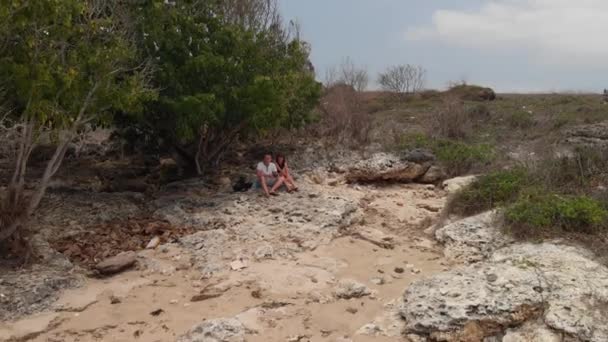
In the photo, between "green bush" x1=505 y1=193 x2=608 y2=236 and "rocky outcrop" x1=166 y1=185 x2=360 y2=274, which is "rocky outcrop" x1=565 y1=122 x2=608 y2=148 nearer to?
"green bush" x1=505 y1=193 x2=608 y2=236

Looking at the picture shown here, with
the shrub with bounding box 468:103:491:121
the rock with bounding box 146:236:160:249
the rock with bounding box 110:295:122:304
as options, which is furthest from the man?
the shrub with bounding box 468:103:491:121

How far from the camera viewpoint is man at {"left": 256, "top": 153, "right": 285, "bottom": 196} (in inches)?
427

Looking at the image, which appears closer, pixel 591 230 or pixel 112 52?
pixel 591 230

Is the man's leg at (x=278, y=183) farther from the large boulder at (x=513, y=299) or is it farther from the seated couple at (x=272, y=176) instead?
the large boulder at (x=513, y=299)

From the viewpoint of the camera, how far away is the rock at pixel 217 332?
5898mm

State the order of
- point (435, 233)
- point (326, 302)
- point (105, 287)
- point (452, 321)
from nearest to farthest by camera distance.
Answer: point (452, 321), point (326, 302), point (105, 287), point (435, 233)

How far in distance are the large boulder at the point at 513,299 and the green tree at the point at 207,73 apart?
554cm

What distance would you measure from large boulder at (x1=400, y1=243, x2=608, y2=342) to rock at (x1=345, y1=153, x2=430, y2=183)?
596 cm

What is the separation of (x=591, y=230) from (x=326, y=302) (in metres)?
3.58

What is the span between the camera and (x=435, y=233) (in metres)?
8.92

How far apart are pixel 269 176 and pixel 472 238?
4.21 metres

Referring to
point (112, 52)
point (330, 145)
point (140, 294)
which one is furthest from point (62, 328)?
point (330, 145)

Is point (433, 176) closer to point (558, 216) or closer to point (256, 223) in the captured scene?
point (256, 223)

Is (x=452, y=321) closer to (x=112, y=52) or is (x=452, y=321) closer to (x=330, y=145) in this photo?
(x=112, y=52)
